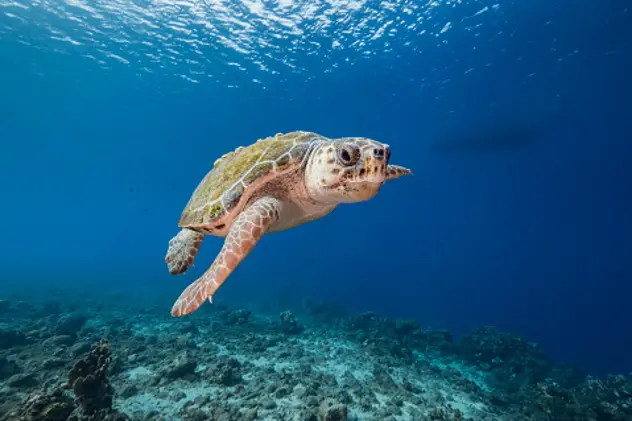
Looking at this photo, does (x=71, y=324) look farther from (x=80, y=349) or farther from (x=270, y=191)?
(x=270, y=191)

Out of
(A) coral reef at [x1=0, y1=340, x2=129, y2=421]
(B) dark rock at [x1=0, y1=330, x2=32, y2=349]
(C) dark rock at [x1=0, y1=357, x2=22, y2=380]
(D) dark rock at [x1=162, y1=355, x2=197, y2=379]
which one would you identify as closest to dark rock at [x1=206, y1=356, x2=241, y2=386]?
(D) dark rock at [x1=162, y1=355, x2=197, y2=379]

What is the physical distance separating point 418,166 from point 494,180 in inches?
438

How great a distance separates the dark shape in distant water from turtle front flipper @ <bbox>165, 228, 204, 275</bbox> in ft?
89.0

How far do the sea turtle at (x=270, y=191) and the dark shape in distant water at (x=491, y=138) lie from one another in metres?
26.3

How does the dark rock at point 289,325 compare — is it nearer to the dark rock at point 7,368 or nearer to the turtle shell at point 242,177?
the dark rock at point 7,368

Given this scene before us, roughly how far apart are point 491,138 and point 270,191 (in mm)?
29830

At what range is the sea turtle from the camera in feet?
9.91

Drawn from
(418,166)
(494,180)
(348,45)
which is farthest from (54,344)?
(494,180)

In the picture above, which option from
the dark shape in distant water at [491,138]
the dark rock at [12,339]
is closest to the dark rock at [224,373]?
the dark rock at [12,339]

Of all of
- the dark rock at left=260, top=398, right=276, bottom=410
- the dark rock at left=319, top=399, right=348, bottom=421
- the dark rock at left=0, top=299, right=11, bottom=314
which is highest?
the dark rock at left=319, top=399, right=348, bottom=421

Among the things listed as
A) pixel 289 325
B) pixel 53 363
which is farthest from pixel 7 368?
pixel 289 325

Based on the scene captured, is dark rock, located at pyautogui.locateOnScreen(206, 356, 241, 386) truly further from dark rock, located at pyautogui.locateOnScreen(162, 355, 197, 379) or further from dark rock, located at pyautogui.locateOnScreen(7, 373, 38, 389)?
dark rock, located at pyautogui.locateOnScreen(7, 373, 38, 389)

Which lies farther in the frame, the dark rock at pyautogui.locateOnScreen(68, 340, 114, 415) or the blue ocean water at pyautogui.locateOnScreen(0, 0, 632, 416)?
the blue ocean water at pyautogui.locateOnScreen(0, 0, 632, 416)

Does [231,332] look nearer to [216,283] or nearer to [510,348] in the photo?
[216,283]
